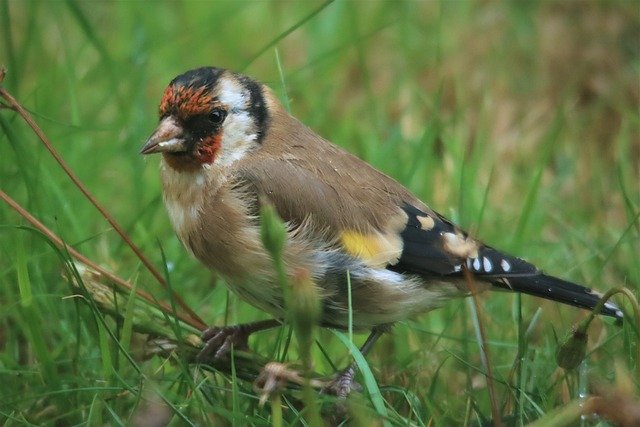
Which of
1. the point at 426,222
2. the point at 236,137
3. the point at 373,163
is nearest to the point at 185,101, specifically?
the point at 236,137

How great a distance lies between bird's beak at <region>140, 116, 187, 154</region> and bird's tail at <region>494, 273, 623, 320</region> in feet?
3.07

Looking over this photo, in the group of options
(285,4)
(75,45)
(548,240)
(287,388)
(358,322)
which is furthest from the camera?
(285,4)

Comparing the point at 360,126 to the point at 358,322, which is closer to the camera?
the point at 358,322

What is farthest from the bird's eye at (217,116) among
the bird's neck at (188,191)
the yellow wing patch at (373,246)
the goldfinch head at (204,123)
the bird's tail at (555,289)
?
the bird's tail at (555,289)

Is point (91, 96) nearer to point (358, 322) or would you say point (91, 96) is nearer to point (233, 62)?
point (233, 62)

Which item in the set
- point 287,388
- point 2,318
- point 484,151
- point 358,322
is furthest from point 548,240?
point 2,318

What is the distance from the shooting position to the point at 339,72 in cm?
505

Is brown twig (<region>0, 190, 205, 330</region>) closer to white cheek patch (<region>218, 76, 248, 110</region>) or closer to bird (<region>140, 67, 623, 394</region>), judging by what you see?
bird (<region>140, 67, 623, 394</region>)

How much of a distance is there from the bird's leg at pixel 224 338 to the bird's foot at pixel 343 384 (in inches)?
9.9

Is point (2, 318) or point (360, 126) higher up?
point (360, 126)

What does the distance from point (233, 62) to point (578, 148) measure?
5.26ft

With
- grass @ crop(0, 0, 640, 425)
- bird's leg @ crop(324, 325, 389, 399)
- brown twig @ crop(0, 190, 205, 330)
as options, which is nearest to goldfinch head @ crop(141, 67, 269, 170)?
grass @ crop(0, 0, 640, 425)

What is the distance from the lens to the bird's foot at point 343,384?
8.40 ft

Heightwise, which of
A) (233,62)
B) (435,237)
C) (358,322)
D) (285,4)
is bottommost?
(358,322)
